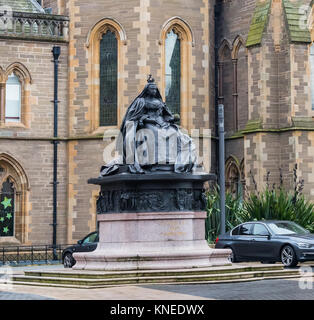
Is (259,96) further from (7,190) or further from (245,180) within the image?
(7,190)

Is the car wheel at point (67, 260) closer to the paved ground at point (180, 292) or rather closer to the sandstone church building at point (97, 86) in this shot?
the sandstone church building at point (97, 86)

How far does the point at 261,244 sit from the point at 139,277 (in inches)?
251

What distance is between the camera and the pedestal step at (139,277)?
647 inches

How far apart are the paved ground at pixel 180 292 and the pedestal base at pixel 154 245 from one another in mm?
1456

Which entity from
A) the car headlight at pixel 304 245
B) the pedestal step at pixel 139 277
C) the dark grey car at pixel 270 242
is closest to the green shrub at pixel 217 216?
the dark grey car at pixel 270 242

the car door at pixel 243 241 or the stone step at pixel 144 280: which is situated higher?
the car door at pixel 243 241

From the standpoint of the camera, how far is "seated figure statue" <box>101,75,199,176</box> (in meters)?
18.5

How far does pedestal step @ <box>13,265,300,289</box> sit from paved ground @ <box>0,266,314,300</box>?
433 millimetres

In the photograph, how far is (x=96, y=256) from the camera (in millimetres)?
18047

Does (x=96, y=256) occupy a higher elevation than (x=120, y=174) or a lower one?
lower

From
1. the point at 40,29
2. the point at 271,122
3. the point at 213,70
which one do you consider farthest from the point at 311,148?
the point at 40,29

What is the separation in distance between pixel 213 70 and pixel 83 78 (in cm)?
545

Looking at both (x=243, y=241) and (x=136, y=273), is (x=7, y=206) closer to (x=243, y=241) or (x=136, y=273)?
(x=243, y=241)

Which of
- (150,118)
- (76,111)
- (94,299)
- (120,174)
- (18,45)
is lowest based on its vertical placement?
(94,299)
